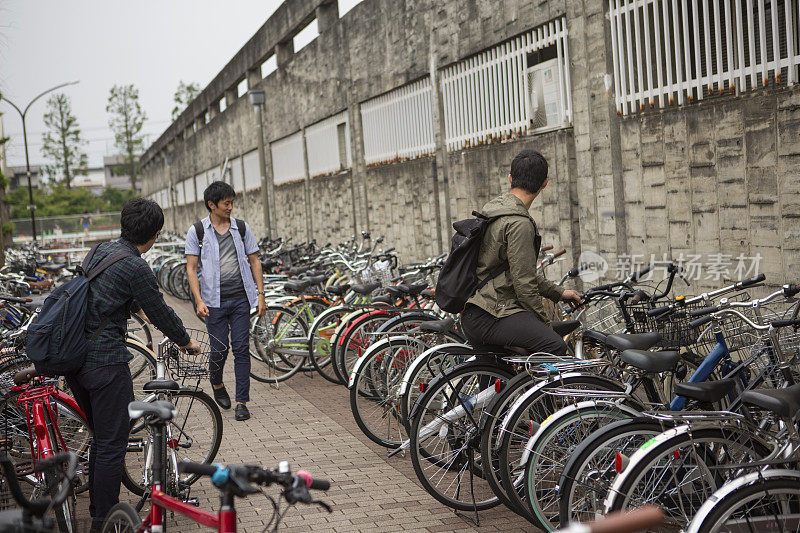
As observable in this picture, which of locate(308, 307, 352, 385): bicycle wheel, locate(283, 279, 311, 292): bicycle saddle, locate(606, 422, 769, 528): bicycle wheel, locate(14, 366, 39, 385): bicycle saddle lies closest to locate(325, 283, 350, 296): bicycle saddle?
locate(308, 307, 352, 385): bicycle wheel

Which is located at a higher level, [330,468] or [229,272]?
[229,272]

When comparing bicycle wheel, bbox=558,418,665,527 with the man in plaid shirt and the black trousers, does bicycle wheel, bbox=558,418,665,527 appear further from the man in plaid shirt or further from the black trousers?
the man in plaid shirt

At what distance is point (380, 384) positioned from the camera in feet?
20.3

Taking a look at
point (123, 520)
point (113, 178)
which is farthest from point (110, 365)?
point (113, 178)

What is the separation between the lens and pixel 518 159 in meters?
4.85

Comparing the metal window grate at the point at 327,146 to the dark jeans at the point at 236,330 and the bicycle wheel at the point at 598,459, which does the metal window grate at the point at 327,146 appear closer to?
the dark jeans at the point at 236,330

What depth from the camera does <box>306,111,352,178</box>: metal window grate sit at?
17109mm

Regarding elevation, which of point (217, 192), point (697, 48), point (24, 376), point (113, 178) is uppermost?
point (113, 178)

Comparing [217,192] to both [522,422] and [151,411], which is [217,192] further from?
[151,411]

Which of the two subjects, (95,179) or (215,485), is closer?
(215,485)

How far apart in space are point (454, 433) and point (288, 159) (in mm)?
17803

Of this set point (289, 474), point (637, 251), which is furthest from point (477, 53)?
point (289, 474)

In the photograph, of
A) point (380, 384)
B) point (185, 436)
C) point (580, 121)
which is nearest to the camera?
point (185, 436)

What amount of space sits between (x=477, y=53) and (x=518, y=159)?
641cm
